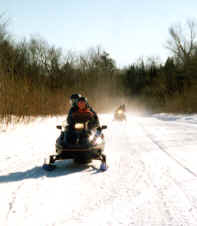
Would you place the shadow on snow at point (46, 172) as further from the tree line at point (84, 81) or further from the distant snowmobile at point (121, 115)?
the distant snowmobile at point (121, 115)

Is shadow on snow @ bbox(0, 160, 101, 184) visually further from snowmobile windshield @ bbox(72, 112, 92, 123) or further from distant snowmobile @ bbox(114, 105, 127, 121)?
distant snowmobile @ bbox(114, 105, 127, 121)

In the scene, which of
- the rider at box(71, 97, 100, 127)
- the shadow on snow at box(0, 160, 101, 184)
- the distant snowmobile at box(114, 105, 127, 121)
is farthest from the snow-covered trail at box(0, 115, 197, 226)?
the distant snowmobile at box(114, 105, 127, 121)

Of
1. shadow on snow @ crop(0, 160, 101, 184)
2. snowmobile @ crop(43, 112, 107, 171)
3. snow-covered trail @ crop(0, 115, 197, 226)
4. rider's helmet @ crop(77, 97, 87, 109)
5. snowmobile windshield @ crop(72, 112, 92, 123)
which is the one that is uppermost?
rider's helmet @ crop(77, 97, 87, 109)

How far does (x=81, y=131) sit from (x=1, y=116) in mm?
5188

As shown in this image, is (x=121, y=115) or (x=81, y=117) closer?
(x=81, y=117)

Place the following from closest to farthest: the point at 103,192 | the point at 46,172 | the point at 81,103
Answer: the point at 103,192 → the point at 46,172 → the point at 81,103

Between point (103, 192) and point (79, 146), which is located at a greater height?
point (79, 146)

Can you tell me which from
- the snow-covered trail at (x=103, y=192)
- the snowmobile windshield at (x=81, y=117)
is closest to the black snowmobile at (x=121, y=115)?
the snow-covered trail at (x=103, y=192)

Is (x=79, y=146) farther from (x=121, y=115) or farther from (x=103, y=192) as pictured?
(x=121, y=115)

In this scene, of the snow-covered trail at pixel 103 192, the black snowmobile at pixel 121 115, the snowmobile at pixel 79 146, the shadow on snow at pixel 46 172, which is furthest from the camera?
the black snowmobile at pixel 121 115

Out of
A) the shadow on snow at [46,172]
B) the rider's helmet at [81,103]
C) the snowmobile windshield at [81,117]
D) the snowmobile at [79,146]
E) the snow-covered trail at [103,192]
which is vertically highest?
the rider's helmet at [81,103]

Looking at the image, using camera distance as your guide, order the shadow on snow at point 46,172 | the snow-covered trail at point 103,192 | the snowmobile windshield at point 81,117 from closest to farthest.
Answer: the snow-covered trail at point 103,192 → the shadow on snow at point 46,172 → the snowmobile windshield at point 81,117

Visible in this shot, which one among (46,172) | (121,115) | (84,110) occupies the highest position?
(84,110)

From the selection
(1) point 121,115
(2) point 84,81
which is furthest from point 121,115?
(2) point 84,81
